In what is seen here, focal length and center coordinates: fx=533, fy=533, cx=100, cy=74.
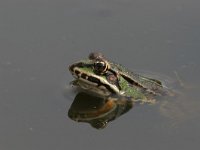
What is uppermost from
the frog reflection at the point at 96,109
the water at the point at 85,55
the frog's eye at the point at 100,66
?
the frog's eye at the point at 100,66

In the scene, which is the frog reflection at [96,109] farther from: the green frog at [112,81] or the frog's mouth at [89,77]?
the frog's mouth at [89,77]

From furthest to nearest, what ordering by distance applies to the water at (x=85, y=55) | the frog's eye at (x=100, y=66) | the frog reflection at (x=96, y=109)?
the frog's eye at (x=100, y=66) < the frog reflection at (x=96, y=109) < the water at (x=85, y=55)

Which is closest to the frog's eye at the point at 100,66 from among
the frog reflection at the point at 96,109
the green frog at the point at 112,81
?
the green frog at the point at 112,81

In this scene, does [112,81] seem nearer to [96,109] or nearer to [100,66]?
[100,66]

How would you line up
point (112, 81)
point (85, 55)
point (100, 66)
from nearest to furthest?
point (100, 66), point (112, 81), point (85, 55)

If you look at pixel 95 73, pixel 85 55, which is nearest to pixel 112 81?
pixel 95 73

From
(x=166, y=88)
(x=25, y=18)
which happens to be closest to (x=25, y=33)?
(x=25, y=18)

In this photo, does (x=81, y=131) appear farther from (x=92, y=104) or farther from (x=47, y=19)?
(x=47, y=19)

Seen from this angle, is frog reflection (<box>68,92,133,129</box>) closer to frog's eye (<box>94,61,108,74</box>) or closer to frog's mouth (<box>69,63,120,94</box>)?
frog's mouth (<box>69,63,120,94</box>)
